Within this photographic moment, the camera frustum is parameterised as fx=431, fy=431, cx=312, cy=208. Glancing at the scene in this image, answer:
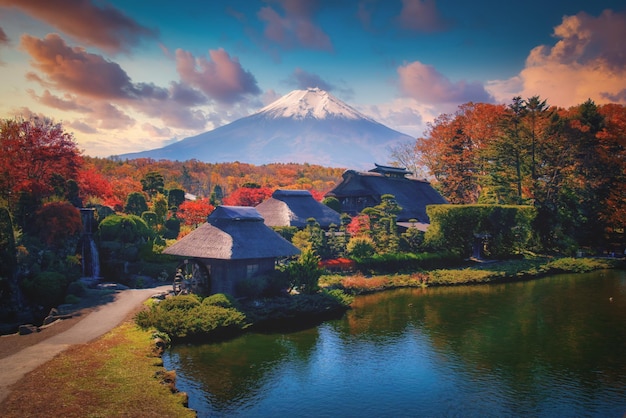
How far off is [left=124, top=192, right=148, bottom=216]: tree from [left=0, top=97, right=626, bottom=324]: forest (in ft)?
0.31

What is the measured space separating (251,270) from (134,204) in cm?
2194

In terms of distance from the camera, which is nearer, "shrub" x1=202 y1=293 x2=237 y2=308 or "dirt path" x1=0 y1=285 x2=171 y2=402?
"dirt path" x1=0 y1=285 x2=171 y2=402

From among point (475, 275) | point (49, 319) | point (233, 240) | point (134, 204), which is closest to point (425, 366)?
point (233, 240)

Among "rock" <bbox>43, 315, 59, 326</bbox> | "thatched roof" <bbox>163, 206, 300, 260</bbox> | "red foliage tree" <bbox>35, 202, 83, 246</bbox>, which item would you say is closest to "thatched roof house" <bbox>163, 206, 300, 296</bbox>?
"thatched roof" <bbox>163, 206, 300, 260</bbox>

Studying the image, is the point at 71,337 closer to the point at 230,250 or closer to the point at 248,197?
the point at 230,250

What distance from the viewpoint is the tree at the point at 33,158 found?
2609 cm

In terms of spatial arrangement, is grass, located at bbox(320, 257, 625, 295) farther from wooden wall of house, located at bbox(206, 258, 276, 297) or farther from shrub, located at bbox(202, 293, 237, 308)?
shrub, located at bbox(202, 293, 237, 308)

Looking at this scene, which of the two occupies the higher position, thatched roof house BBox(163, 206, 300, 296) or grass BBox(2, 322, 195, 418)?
thatched roof house BBox(163, 206, 300, 296)

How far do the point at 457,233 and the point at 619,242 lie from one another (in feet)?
61.1

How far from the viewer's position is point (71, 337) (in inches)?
656

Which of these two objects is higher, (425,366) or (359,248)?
(359,248)

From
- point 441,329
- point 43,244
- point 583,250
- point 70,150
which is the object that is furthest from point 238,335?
point 583,250

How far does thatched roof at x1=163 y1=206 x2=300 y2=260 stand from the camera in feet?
73.9

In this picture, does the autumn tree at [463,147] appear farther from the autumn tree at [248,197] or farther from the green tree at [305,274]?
the green tree at [305,274]
